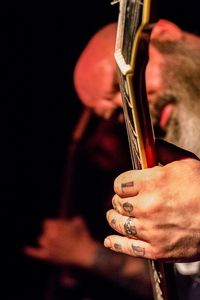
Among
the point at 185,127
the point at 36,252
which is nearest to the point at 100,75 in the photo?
the point at 185,127

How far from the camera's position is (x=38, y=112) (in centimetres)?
232

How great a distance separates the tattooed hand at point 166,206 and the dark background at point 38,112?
1.48 m

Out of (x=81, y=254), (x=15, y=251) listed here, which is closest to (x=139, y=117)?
(x=81, y=254)

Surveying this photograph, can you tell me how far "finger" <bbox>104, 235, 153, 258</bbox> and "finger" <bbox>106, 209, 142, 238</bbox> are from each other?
1 cm

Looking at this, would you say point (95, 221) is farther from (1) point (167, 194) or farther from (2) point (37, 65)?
(1) point (167, 194)

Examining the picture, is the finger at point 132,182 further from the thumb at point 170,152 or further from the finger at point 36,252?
the finger at point 36,252

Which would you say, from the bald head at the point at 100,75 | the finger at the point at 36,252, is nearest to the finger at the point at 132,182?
the bald head at the point at 100,75

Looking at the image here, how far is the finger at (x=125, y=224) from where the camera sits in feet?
2.60

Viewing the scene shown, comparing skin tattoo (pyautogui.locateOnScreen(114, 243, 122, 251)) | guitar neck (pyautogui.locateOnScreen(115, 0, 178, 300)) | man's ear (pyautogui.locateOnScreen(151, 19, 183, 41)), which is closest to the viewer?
guitar neck (pyautogui.locateOnScreen(115, 0, 178, 300))

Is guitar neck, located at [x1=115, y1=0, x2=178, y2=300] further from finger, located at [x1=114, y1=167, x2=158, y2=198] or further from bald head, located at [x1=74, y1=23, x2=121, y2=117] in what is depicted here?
bald head, located at [x1=74, y1=23, x2=121, y2=117]

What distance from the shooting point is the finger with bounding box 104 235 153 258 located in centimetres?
78

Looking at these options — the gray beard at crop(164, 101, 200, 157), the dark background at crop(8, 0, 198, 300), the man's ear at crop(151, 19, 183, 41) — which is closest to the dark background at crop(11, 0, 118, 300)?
the dark background at crop(8, 0, 198, 300)

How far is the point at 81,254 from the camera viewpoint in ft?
6.58

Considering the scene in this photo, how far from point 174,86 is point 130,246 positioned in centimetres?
83
